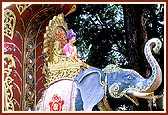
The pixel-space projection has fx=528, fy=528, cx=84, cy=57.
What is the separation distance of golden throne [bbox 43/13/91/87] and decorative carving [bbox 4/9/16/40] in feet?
0.78

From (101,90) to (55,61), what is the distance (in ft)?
1.30

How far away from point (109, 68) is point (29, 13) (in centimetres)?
68

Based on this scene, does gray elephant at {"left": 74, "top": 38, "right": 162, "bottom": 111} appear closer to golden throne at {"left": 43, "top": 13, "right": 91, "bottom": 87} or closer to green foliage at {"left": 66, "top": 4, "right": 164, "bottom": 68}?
golden throne at {"left": 43, "top": 13, "right": 91, "bottom": 87}

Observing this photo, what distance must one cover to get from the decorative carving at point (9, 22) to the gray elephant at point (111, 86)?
0.55 m

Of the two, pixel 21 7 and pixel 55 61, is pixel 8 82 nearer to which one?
pixel 55 61

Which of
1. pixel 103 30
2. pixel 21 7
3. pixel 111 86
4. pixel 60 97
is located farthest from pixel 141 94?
pixel 103 30

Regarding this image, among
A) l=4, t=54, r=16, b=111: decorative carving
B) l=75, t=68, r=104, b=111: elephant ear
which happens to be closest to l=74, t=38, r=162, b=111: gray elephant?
l=75, t=68, r=104, b=111: elephant ear

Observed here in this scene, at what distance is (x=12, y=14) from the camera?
11.8ft

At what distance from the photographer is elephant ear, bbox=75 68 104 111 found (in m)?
3.54

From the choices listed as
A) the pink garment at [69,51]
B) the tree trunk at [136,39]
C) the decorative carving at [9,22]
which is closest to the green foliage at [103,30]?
the tree trunk at [136,39]

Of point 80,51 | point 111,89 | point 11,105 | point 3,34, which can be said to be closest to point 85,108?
point 111,89

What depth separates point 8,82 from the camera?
3533mm

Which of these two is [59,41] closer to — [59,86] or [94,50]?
[59,86]

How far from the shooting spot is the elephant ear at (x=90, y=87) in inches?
139
